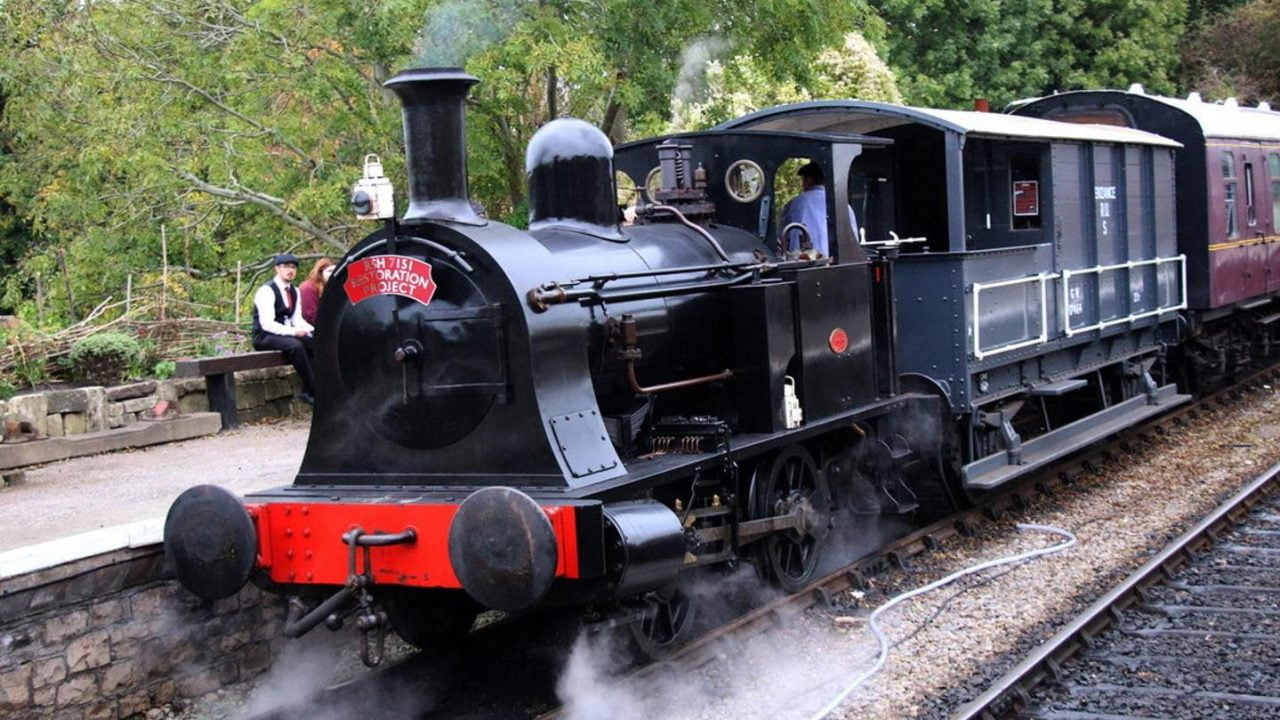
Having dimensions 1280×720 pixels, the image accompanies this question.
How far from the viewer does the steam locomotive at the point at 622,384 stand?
18.0ft

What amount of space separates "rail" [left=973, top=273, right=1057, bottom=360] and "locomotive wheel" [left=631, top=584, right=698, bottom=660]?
127 inches

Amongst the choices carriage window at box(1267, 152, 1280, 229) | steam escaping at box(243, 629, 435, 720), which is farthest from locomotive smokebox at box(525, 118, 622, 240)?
carriage window at box(1267, 152, 1280, 229)

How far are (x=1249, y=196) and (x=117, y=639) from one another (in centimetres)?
1295

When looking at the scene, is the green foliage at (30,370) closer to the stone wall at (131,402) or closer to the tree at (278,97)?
the stone wall at (131,402)

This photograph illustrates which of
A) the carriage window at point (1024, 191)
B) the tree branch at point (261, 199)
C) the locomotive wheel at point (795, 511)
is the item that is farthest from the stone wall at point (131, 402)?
the carriage window at point (1024, 191)

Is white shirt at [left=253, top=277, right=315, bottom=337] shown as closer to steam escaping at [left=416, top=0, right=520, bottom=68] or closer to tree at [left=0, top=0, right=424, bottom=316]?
steam escaping at [left=416, top=0, right=520, bottom=68]

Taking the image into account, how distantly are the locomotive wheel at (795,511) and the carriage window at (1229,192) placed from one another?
27.3ft

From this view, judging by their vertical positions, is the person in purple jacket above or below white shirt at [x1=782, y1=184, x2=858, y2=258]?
below

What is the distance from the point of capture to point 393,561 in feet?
17.9

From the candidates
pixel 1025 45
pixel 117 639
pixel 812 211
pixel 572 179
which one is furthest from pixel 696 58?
pixel 1025 45

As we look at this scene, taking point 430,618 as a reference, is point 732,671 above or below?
below

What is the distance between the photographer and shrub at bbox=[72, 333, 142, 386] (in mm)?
10773

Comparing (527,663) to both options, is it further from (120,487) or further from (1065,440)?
(1065,440)

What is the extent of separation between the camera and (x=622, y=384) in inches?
253
